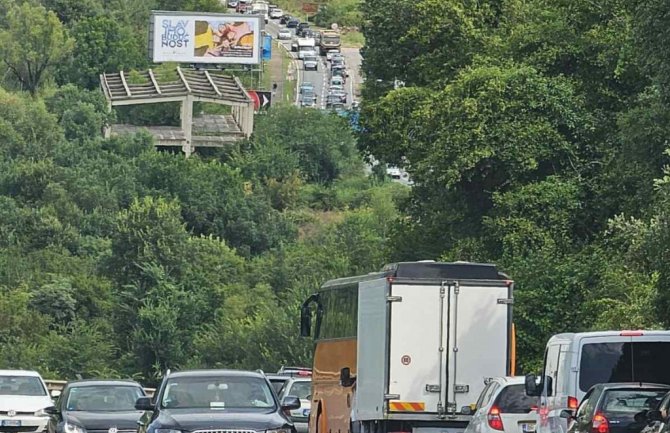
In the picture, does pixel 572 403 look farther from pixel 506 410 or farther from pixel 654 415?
pixel 654 415

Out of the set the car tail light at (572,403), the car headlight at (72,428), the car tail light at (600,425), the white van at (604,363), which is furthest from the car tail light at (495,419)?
the car headlight at (72,428)

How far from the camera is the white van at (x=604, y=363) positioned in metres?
21.4

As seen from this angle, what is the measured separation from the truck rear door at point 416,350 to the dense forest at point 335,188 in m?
3.38

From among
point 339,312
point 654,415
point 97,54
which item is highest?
point 654,415

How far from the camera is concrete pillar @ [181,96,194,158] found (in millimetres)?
131250

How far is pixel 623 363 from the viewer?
21594 mm

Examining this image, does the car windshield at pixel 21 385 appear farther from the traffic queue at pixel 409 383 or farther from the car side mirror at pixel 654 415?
the car side mirror at pixel 654 415

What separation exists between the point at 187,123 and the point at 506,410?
11341 centimetres

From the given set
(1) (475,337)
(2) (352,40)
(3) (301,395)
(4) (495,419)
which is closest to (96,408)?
(1) (475,337)

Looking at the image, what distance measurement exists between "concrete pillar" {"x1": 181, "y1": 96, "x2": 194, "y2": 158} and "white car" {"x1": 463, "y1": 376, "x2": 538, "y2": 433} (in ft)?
354

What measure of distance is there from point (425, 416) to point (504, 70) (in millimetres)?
18657

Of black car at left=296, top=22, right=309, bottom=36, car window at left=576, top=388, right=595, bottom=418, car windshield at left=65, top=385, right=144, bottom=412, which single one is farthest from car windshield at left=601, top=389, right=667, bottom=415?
black car at left=296, top=22, right=309, bottom=36

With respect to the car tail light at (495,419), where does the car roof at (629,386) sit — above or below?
Answer: above

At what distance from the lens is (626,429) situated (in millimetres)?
19156
